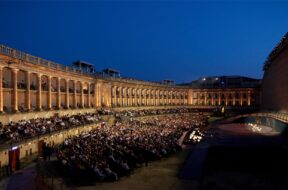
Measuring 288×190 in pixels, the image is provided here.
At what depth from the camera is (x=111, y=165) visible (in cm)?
2291

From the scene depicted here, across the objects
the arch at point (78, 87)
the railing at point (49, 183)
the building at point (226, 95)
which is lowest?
the railing at point (49, 183)

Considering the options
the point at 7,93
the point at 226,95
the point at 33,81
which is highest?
the point at 33,81

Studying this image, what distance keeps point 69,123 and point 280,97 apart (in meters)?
47.9

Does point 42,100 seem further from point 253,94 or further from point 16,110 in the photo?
point 253,94

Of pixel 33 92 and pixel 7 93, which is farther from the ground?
pixel 33 92

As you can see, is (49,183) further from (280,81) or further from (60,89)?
(280,81)

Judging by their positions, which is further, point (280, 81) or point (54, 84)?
point (280, 81)

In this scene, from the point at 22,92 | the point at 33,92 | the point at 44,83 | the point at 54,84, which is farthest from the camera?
the point at 54,84

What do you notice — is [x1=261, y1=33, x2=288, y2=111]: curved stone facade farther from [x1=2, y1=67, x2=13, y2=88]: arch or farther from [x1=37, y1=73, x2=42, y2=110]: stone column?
[x1=2, y1=67, x2=13, y2=88]: arch

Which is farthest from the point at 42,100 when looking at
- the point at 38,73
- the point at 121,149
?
the point at 121,149

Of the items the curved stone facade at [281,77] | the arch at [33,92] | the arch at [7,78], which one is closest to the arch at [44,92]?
the arch at [33,92]

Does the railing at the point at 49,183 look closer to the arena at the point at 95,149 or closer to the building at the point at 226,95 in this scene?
the arena at the point at 95,149

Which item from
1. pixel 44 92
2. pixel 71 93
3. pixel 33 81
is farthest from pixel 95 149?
pixel 71 93

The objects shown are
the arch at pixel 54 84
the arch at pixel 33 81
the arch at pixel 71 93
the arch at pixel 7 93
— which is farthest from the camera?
the arch at pixel 71 93
